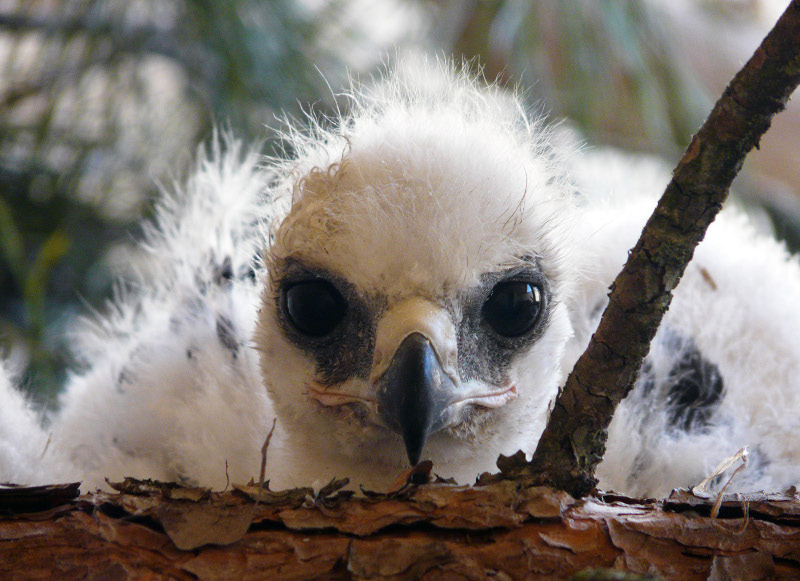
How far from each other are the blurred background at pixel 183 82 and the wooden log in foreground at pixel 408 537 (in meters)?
0.92

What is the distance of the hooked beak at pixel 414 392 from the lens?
0.93 m

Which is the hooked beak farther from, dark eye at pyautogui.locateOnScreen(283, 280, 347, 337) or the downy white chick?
dark eye at pyautogui.locateOnScreen(283, 280, 347, 337)

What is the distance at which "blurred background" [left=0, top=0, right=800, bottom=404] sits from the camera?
1.76 metres

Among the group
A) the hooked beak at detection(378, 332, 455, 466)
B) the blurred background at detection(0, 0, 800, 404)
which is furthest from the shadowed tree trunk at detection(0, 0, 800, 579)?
the blurred background at detection(0, 0, 800, 404)

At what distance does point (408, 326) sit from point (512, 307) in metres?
0.20

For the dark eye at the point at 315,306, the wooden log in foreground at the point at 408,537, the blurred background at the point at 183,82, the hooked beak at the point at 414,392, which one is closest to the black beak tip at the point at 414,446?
the hooked beak at the point at 414,392

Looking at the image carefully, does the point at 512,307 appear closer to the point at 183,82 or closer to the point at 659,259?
the point at 659,259

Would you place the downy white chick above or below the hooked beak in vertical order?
above

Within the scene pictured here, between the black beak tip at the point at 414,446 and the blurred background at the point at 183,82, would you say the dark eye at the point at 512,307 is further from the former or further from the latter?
the blurred background at the point at 183,82

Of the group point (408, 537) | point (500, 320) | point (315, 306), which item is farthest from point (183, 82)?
point (408, 537)

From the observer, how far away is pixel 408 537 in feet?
2.56

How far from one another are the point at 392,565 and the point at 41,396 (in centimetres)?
104

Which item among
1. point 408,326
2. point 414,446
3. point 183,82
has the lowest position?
point 414,446

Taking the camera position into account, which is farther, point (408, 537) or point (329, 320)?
point (329, 320)
